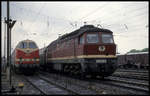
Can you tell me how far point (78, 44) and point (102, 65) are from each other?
8.56 ft

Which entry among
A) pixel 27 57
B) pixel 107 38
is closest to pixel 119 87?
pixel 107 38

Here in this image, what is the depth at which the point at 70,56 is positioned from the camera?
18.5 m

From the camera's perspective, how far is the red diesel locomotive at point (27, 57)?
71.1 ft

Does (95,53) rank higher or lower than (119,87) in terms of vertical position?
higher

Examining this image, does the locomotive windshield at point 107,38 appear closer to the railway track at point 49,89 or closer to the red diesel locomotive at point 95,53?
the red diesel locomotive at point 95,53

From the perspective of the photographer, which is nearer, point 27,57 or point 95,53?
A: point 95,53

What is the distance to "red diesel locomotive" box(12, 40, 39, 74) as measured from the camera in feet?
71.1

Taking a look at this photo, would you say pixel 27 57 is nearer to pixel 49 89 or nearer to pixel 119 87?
pixel 49 89

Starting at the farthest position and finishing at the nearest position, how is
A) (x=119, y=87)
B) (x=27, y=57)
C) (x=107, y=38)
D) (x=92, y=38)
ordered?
1. (x=27, y=57)
2. (x=107, y=38)
3. (x=92, y=38)
4. (x=119, y=87)

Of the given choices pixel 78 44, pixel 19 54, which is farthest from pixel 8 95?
pixel 19 54

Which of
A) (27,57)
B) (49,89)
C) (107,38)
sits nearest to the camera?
(49,89)

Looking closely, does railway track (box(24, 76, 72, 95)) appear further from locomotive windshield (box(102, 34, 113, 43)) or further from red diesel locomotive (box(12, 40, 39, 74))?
red diesel locomotive (box(12, 40, 39, 74))

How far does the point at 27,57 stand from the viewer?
21938 mm

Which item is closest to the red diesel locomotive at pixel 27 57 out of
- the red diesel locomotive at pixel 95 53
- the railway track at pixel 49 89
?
the red diesel locomotive at pixel 95 53
